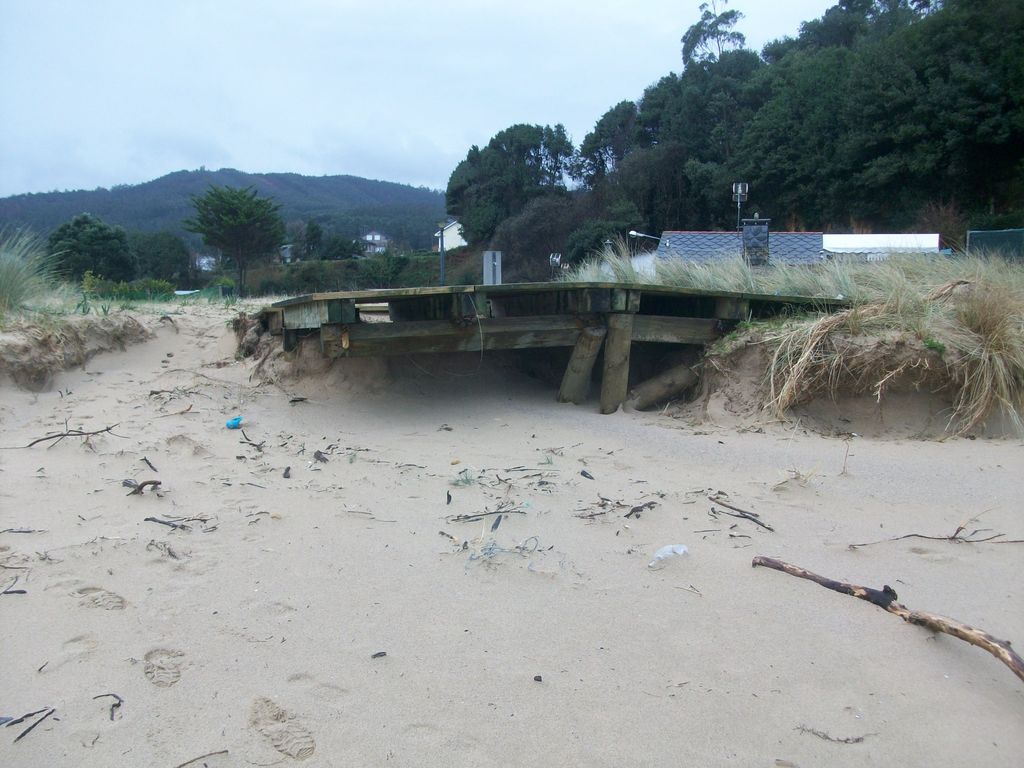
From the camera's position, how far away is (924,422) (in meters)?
5.96

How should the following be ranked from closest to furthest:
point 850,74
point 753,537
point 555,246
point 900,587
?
point 900,587, point 753,537, point 850,74, point 555,246

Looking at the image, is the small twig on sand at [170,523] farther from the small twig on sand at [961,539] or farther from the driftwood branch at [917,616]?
the small twig on sand at [961,539]

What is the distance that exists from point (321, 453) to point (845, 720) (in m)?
3.76

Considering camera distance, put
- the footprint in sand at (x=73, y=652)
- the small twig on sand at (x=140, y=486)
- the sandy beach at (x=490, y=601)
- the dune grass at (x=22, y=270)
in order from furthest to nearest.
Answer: the dune grass at (x=22, y=270) < the small twig on sand at (x=140, y=486) < the footprint in sand at (x=73, y=652) < the sandy beach at (x=490, y=601)

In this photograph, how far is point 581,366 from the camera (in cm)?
704

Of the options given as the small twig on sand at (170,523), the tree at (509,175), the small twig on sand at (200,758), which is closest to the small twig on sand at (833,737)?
the small twig on sand at (200,758)

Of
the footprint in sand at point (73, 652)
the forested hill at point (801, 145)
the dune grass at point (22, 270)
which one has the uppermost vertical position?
the forested hill at point (801, 145)

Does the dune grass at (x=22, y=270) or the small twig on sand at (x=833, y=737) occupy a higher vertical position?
the dune grass at (x=22, y=270)

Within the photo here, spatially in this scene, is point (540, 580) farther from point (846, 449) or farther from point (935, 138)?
point (935, 138)

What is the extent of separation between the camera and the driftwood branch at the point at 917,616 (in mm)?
2283

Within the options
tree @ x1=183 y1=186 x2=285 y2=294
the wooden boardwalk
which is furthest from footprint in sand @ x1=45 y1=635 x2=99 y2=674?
tree @ x1=183 y1=186 x2=285 y2=294

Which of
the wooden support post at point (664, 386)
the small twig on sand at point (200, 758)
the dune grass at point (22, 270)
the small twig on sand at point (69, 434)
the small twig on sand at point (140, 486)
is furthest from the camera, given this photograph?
the wooden support post at point (664, 386)

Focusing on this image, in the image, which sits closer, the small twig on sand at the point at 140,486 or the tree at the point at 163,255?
the small twig on sand at the point at 140,486

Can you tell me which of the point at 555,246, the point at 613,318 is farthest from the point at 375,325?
the point at 555,246
